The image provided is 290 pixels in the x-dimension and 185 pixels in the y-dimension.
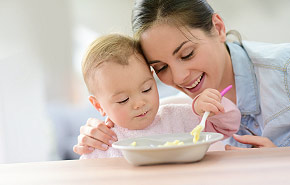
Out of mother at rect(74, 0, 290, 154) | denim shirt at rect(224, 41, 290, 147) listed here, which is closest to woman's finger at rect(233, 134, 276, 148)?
mother at rect(74, 0, 290, 154)

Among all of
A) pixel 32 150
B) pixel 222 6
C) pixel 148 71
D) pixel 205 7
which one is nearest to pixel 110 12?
pixel 222 6

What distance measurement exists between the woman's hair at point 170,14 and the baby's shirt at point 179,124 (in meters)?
0.33

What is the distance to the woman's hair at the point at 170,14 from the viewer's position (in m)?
1.43

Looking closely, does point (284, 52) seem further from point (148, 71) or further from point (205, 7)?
point (148, 71)

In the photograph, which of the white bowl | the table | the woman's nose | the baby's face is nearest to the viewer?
the table

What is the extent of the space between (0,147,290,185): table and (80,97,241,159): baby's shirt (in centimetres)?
36

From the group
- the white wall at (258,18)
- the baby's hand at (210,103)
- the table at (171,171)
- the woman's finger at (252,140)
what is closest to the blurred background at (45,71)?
Result: the white wall at (258,18)

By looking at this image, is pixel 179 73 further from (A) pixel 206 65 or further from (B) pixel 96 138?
(B) pixel 96 138

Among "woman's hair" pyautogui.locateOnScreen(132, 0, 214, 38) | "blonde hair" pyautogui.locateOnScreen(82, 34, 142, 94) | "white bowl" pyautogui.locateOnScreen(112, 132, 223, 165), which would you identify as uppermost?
"woman's hair" pyautogui.locateOnScreen(132, 0, 214, 38)

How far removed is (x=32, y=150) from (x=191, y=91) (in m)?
1.68

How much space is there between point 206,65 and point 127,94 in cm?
36

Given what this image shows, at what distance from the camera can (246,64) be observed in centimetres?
165

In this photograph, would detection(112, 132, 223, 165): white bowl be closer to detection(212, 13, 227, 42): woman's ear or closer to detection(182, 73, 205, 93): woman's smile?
detection(182, 73, 205, 93): woman's smile

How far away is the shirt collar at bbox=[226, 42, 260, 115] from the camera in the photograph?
1617mm
